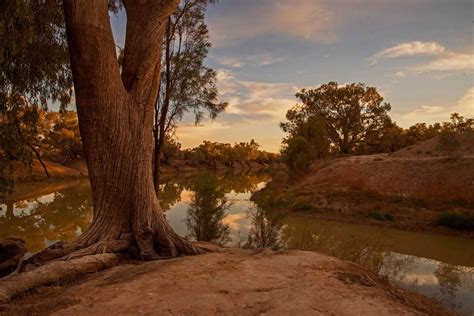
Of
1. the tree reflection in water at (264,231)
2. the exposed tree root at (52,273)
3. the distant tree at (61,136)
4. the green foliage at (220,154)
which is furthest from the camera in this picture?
the green foliage at (220,154)

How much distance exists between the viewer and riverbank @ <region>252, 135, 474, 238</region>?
15844 millimetres

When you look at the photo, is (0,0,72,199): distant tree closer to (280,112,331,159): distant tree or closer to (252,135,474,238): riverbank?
(252,135,474,238): riverbank

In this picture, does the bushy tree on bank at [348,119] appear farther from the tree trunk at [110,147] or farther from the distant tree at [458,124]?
the tree trunk at [110,147]

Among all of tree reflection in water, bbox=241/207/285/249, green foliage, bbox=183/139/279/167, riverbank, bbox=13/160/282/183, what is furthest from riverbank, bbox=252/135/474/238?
green foliage, bbox=183/139/279/167

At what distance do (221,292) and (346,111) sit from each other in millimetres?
37656

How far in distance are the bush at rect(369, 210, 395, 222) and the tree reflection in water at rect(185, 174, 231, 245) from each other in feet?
29.7

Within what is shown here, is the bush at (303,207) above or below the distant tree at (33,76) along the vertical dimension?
below

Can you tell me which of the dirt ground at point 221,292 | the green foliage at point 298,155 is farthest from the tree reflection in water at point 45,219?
the green foliage at point 298,155

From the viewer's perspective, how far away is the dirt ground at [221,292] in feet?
11.8

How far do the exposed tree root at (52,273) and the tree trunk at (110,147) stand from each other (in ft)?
0.89

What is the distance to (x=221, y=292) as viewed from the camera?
407 centimetres

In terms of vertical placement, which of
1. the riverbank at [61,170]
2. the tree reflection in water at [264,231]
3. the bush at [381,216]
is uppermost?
the riverbank at [61,170]

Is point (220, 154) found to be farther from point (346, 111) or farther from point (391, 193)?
point (391, 193)

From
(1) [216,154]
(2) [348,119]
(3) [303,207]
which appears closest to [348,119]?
(2) [348,119]
